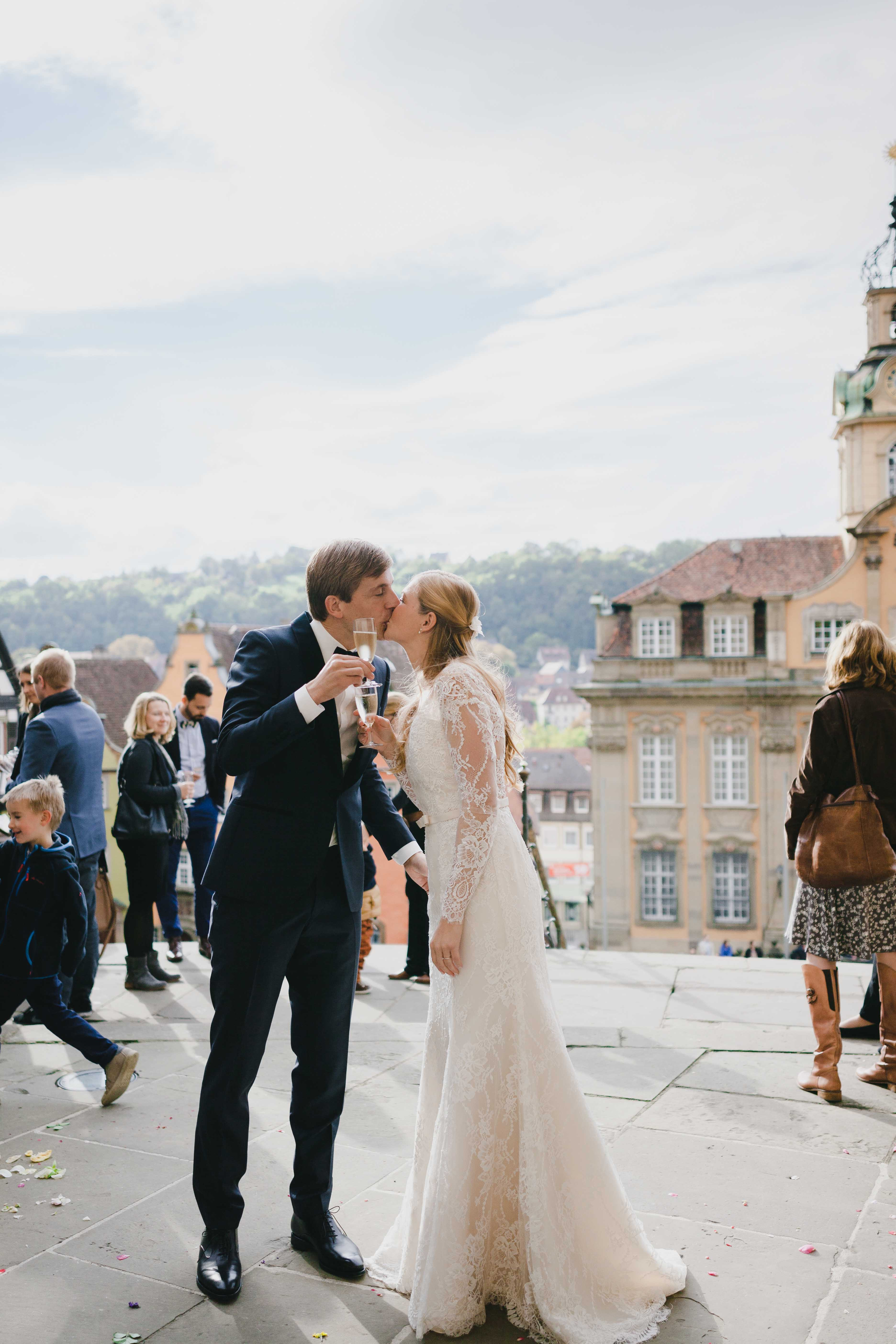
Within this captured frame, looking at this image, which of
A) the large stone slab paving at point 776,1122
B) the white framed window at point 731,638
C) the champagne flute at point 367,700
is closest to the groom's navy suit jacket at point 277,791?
the champagne flute at point 367,700

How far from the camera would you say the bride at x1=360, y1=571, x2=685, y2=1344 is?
279cm

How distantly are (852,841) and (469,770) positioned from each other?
7.96ft

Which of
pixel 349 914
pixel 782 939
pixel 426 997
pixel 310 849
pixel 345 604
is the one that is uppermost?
pixel 345 604

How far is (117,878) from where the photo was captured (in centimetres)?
3241

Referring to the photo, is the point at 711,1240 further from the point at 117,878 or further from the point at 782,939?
the point at 117,878

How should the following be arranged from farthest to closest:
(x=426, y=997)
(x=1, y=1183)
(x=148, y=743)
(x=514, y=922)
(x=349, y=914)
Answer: (x=148, y=743) → (x=426, y=997) → (x=1, y=1183) → (x=349, y=914) → (x=514, y=922)

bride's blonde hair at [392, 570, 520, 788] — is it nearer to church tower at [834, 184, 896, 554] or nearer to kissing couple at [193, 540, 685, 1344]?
kissing couple at [193, 540, 685, 1344]

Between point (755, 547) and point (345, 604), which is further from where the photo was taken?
point (755, 547)

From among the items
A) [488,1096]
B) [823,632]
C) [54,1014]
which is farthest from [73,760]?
[823,632]

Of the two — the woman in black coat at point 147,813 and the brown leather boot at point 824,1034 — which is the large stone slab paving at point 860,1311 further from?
the woman in black coat at point 147,813

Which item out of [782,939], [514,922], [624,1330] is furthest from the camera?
[782,939]

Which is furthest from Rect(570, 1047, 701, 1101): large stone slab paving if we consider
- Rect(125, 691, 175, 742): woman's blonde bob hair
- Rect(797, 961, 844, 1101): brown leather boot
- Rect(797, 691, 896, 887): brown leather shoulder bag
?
Rect(125, 691, 175, 742): woman's blonde bob hair

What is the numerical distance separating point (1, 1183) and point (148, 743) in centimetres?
333

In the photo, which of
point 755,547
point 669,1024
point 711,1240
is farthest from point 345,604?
point 755,547
